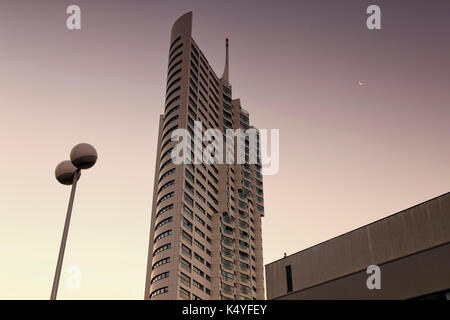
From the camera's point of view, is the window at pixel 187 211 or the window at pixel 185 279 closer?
the window at pixel 185 279

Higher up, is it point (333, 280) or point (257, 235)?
point (257, 235)

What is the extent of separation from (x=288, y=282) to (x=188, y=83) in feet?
254

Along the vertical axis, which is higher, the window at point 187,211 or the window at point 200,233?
the window at point 187,211

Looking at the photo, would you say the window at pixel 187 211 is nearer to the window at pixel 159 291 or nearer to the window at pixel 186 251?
the window at pixel 186 251

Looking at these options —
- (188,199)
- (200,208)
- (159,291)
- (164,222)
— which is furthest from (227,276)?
(159,291)

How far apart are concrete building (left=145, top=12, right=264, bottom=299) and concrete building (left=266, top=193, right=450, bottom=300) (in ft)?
164

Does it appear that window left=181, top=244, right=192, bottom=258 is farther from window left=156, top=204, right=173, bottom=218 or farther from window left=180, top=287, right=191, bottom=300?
window left=156, top=204, right=173, bottom=218

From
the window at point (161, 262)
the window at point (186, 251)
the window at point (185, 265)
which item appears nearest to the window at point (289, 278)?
the window at point (161, 262)

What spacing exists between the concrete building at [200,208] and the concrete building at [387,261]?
164 ft

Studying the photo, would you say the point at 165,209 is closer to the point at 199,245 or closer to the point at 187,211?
the point at 187,211

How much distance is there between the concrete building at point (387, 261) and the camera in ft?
70.8

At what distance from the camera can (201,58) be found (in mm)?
115062

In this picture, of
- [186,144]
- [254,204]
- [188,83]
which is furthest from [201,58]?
[254,204]
